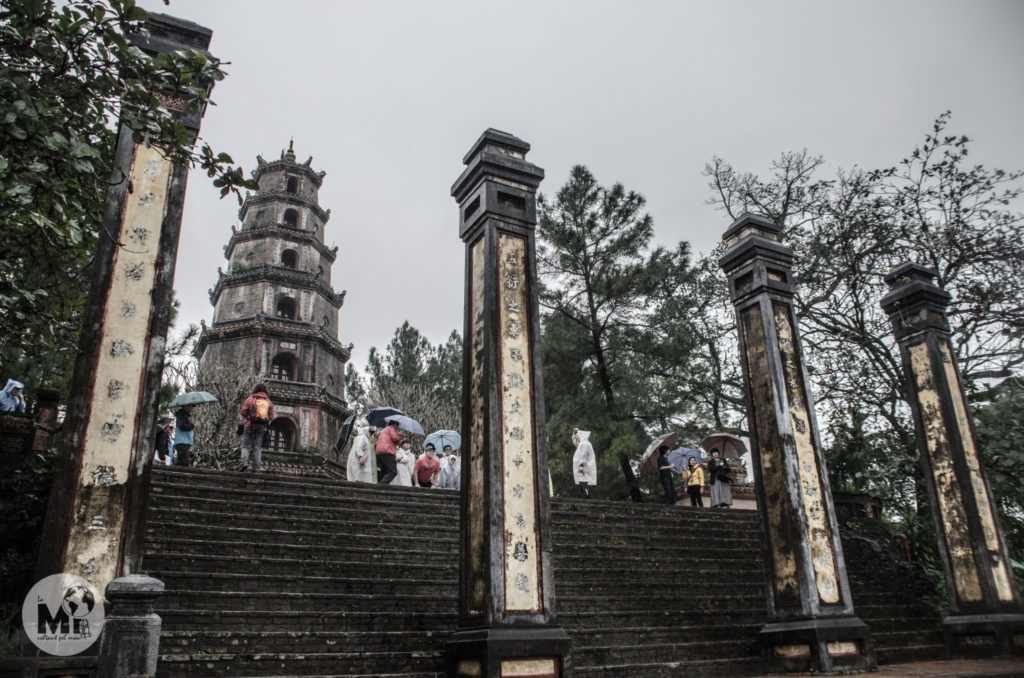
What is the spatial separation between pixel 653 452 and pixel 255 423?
8556 mm

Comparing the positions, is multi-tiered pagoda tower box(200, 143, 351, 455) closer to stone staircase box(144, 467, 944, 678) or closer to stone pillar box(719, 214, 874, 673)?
stone staircase box(144, 467, 944, 678)

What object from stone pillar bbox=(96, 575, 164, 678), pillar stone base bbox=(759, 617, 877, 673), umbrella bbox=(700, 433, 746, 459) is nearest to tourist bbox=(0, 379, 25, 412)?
stone pillar bbox=(96, 575, 164, 678)

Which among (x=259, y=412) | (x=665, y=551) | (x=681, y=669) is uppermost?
(x=259, y=412)

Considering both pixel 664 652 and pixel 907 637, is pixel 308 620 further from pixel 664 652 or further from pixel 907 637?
pixel 907 637

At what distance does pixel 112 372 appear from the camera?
14.4 ft

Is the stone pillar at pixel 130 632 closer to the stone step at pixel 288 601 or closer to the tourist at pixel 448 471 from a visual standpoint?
the stone step at pixel 288 601

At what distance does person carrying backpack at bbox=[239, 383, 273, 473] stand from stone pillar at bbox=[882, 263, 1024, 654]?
8414 millimetres

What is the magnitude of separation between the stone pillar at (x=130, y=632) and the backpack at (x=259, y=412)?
6192mm

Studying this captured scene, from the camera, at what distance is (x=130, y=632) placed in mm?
3408

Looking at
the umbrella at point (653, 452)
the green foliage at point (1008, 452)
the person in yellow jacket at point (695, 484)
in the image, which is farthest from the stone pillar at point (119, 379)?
the umbrella at point (653, 452)

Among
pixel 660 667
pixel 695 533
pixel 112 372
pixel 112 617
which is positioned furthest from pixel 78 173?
pixel 695 533

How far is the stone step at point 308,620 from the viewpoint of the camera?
473cm

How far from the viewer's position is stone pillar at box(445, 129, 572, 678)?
4273mm

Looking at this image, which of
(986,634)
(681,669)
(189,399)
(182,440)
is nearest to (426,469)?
(182,440)
